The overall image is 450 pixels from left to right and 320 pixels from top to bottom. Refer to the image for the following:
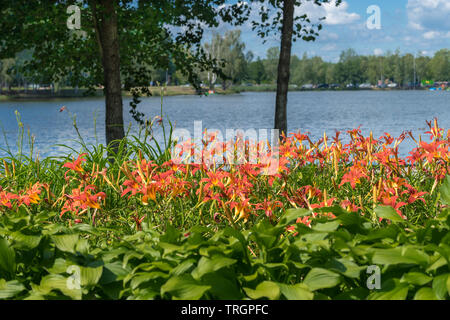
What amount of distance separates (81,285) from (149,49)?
7.65 m

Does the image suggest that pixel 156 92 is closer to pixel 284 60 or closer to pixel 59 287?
pixel 284 60

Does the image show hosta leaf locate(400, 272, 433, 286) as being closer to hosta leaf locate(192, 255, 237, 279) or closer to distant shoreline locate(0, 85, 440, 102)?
hosta leaf locate(192, 255, 237, 279)

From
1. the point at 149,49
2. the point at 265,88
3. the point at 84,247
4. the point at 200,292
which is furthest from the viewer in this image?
the point at 265,88

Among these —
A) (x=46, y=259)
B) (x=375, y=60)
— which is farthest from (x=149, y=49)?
(x=375, y=60)

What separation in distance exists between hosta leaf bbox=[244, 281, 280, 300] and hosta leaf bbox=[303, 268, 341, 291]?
14 centimetres

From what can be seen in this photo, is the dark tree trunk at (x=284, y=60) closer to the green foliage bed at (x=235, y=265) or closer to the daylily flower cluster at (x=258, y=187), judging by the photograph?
the daylily flower cluster at (x=258, y=187)

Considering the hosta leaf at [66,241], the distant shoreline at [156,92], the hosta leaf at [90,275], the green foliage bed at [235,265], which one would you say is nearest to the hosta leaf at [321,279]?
the green foliage bed at [235,265]

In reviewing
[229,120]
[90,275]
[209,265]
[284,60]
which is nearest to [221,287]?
[209,265]

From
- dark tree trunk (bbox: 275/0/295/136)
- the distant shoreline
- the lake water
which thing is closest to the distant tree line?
the distant shoreline

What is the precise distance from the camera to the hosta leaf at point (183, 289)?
170 cm
